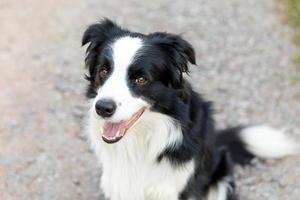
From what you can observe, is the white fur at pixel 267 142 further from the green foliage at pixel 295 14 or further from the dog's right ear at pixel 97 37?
the green foliage at pixel 295 14

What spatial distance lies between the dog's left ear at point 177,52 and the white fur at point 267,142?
119 centimetres

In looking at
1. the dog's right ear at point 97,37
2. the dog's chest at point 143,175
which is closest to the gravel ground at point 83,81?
the dog's chest at point 143,175

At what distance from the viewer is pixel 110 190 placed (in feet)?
13.6

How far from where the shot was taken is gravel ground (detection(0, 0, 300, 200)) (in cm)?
480

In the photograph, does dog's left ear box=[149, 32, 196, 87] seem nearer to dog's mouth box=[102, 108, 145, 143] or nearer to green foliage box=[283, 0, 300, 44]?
dog's mouth box=[102, 108, 145, 143]

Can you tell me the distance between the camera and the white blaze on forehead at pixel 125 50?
3576 mm

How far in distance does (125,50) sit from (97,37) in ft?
1.08

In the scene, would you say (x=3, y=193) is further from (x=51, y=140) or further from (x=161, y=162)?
(x=161, y=162)

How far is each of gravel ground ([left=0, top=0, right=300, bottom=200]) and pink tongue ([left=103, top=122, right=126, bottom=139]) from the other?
43.9 inches

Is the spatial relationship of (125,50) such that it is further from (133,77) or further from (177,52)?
(177,52)

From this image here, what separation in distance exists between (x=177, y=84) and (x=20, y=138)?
191 centimetres

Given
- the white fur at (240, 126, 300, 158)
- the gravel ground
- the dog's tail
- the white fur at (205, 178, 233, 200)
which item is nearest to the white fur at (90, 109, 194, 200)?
the white fur at (205, 178, 233, 200)

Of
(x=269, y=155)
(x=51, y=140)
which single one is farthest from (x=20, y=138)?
(x=269, y=155)

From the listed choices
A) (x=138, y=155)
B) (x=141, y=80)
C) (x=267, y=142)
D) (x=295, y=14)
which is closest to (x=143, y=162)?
(x=138, y=155)
